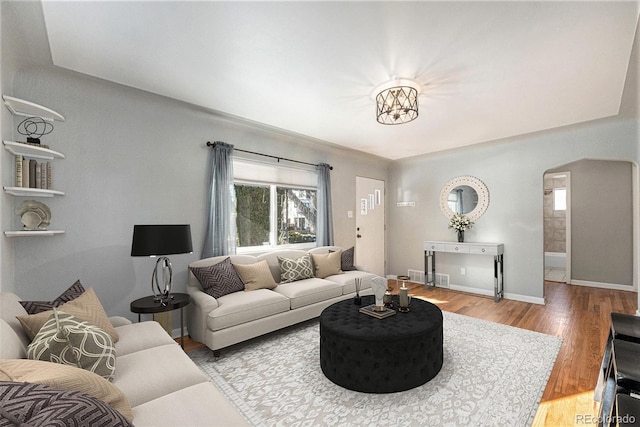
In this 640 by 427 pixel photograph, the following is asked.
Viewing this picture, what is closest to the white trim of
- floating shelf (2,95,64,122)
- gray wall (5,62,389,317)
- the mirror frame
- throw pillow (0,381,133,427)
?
the mirror frame

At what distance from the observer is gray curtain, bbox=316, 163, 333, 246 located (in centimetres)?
485

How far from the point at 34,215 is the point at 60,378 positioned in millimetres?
2057

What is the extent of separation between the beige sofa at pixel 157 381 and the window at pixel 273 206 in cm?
211

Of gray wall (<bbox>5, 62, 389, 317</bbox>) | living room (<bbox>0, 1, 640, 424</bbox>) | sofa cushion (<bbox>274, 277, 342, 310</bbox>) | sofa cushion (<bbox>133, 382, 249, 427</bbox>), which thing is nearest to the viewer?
sofa cushion (<bbox>133, 382, 249, 427</bbox>)

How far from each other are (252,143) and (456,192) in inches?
148

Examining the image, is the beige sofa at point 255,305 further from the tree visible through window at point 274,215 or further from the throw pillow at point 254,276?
the tree visible through window at point 274,215

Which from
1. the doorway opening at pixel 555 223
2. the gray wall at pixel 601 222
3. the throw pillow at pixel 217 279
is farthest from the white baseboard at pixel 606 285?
the throw pillow at pixel 217 279

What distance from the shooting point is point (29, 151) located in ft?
7.53

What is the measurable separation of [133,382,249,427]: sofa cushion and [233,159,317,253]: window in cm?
261

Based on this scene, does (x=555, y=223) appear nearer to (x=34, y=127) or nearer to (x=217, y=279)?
(x=217, y=279)

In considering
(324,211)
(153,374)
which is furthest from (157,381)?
(324,211)

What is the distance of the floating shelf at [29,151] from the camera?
2118 millimetres

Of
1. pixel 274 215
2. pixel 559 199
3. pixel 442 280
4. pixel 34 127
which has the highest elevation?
pixel 34 127

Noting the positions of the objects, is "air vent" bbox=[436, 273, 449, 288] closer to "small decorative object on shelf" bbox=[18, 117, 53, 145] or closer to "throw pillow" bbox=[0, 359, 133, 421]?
"throw pillow" bbox=[0, 359, 133, 421]
